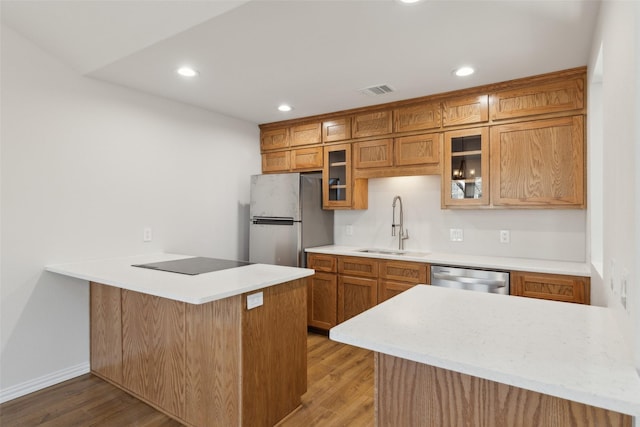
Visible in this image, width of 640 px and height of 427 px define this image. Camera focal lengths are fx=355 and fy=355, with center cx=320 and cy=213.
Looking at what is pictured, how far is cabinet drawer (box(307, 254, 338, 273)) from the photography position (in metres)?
3.55

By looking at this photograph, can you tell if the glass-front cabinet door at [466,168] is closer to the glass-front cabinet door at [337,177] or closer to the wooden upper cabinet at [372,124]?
the wooden upper cabinet at [372,124]

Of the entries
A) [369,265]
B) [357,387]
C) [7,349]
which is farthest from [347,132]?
[7,349]

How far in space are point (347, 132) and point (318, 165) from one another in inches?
19.2

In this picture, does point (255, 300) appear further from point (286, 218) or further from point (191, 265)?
point (286, 218)

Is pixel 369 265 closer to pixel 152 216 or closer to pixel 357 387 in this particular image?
pixel 357 387

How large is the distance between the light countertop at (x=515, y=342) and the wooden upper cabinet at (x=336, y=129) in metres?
2.51

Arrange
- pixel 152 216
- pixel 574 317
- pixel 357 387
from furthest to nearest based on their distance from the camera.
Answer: pixel 152 216 < pixel 357 387 < pixel 574 317

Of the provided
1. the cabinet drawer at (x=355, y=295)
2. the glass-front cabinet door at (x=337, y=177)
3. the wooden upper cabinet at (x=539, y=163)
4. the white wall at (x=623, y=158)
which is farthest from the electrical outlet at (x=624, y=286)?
the glass-front cabinet door at (x=337, y=177)

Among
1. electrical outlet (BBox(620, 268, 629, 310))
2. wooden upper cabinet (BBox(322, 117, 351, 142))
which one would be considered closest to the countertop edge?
electrical outlet (BBox(620, 268, 629, 310))

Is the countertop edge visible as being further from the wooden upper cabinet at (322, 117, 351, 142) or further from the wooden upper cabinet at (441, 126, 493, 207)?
the wooden upper cabinet at (322, 117, 351, 142)

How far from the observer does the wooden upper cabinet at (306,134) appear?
3.93m

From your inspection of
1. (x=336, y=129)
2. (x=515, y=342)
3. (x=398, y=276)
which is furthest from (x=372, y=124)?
(x=515, y=342)

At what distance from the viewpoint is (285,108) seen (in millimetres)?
3674

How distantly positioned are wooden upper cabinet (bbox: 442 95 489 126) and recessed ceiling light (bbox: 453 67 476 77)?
1.23 ft
